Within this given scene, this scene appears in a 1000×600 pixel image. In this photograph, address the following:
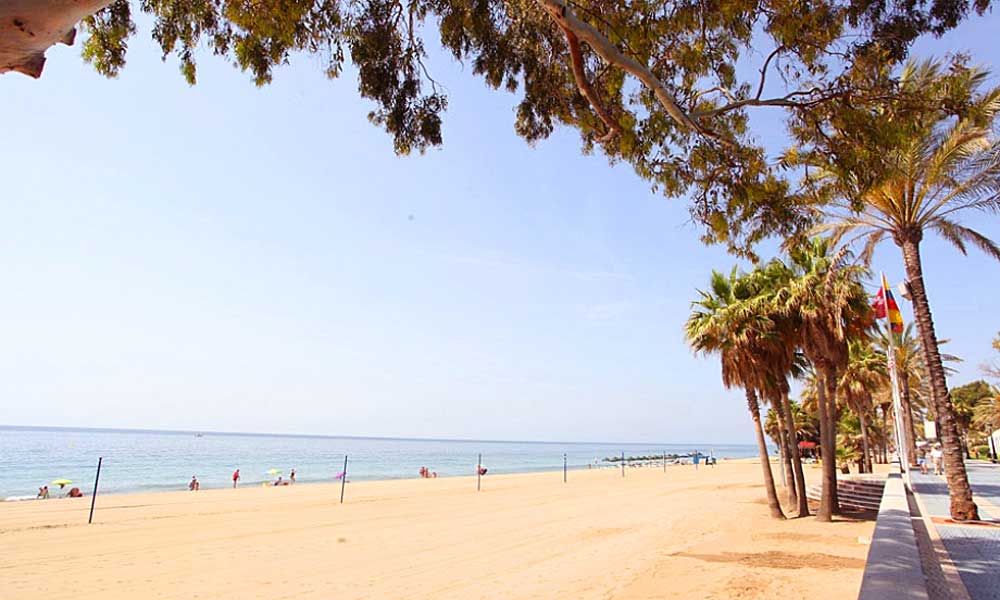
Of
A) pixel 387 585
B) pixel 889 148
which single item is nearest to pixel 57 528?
pixel 387 585

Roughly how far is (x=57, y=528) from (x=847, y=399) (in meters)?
38.1

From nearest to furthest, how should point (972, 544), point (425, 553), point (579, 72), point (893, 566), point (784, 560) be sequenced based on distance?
point (893, 566)
point (579, 72)
point (972, 544)
point (784, 560)
point (425, 553)

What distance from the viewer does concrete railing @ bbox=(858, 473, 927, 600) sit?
10.5 ft

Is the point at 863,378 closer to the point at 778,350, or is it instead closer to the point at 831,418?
the point at 831,418

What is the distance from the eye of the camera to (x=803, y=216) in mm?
7324

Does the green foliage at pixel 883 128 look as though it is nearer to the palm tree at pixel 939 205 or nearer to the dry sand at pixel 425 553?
the palm tree at pixel 939 205

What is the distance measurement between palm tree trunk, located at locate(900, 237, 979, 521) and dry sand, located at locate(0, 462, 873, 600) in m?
2.02

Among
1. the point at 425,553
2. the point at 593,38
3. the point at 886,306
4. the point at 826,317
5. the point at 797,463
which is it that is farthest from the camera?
the point at 886,306

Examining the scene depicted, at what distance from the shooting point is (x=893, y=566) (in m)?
3.87

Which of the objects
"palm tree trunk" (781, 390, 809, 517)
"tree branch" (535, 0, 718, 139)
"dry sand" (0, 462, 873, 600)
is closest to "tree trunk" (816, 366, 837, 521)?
"dry sand" (0, 462, 873, 600)

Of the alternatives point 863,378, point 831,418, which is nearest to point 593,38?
point 831,418

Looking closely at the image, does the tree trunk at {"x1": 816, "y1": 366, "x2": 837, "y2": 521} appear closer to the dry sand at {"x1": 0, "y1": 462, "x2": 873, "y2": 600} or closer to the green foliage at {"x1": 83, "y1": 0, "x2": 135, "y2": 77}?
the dry sand at {"x1": 0, "y1": 462, "x2": 873, "y2": 600}

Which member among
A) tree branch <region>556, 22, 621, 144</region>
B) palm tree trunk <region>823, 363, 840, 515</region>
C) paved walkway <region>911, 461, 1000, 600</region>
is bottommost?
paved walkway <region>911, 461, 1000, 600</region>

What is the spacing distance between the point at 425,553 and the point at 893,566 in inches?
416
